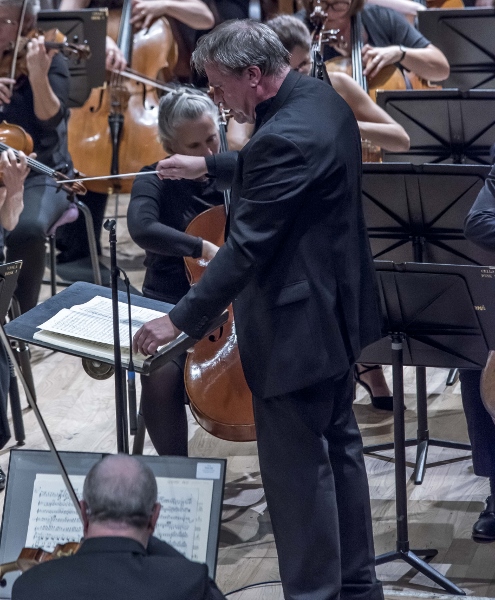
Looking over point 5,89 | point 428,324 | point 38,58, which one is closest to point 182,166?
point 428,324

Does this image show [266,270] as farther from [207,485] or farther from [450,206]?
[450,206]

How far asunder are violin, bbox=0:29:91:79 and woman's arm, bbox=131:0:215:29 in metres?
0.68

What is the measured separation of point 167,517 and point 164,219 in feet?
3.38

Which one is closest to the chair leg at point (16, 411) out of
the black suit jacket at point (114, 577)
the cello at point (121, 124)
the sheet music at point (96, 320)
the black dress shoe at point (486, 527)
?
the sheet music at point (96, 320)

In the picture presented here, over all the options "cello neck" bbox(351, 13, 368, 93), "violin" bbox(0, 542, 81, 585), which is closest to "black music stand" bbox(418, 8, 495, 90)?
"cello neck" bbox(351, 13, 368, 93)

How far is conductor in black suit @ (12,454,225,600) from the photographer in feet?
5.04

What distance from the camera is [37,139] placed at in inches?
159

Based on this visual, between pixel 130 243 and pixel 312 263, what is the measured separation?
3.68m

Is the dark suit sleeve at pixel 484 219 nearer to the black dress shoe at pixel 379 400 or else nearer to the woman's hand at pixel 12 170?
the black dress shoe at pixel 379 400

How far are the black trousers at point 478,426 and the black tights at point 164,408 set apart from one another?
83 centimetres

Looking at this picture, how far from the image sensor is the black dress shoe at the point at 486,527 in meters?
2.89

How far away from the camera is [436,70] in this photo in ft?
14.1

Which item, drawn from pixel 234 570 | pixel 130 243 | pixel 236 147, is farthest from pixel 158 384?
pixel 130 243

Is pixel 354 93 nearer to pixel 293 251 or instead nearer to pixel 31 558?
pixel 293 251
